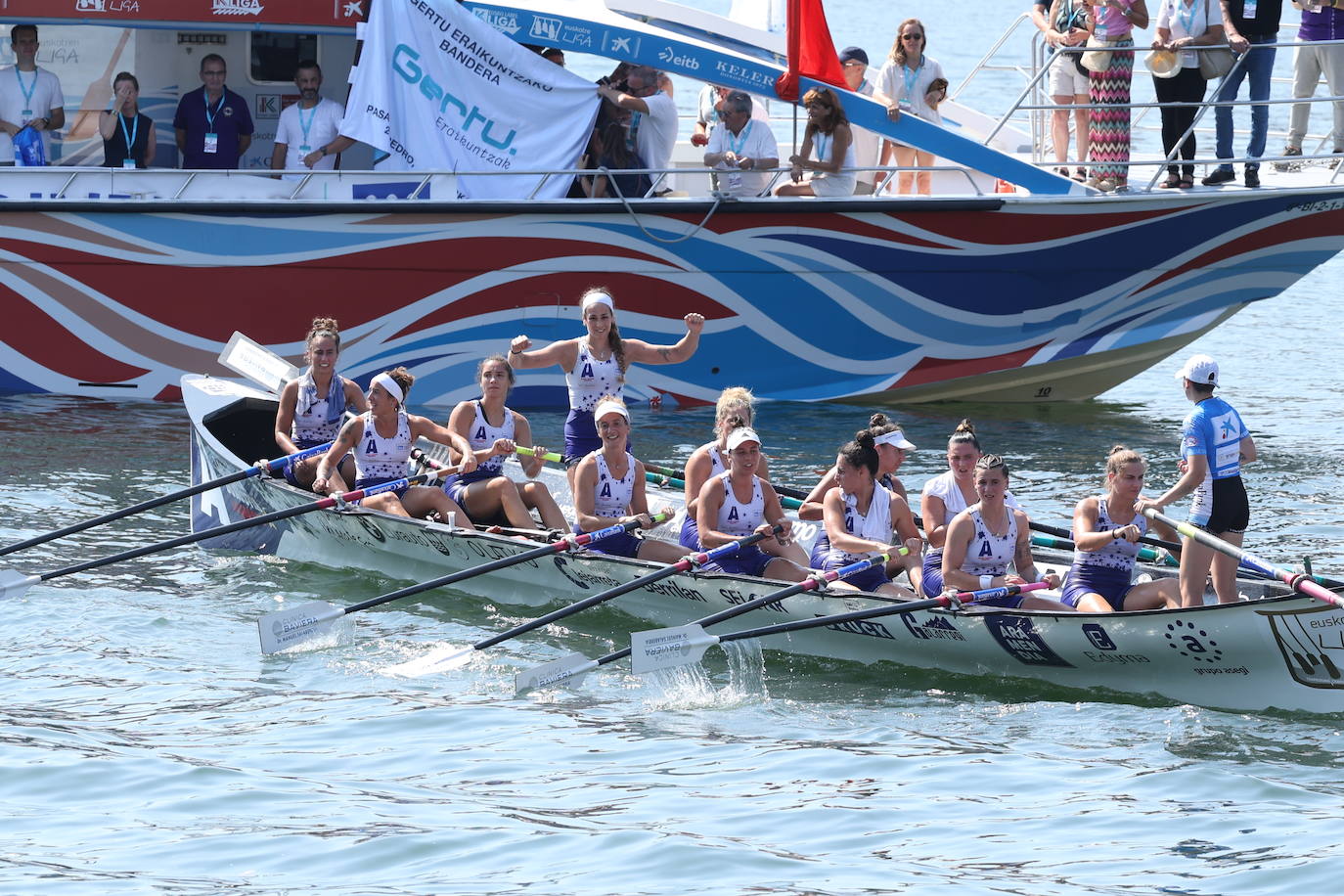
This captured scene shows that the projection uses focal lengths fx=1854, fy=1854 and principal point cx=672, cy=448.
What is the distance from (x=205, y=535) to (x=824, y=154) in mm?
6682

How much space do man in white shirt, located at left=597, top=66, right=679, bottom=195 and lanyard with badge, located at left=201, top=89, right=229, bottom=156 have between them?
11.3 ft

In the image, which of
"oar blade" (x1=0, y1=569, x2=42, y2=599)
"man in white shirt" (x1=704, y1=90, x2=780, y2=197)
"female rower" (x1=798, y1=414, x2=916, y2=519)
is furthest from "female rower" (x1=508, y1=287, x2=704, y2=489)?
"oar blade" (x1=0, y1=569, x2=42, y2=599)

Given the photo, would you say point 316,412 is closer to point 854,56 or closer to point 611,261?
point 611,261

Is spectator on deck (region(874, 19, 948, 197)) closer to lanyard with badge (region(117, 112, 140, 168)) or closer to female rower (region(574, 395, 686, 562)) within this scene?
female rower (region(574, 395, 686, 562))

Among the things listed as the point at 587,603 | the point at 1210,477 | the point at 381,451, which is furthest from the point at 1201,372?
the point at 381,451

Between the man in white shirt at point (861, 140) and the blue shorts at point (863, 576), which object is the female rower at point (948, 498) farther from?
the man in white shirt at point (861, 140)

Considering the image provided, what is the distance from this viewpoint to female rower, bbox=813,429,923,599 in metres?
11.3

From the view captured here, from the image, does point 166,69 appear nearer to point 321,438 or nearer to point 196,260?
point 196,260

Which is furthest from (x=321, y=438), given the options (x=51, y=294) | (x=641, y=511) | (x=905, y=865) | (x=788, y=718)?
(x=905, y=865)

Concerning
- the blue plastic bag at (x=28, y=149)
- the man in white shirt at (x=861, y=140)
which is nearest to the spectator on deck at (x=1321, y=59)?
the man in white shirt at (x=861, y=140)

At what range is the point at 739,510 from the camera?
39.0 feet

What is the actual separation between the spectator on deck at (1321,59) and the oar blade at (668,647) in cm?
880

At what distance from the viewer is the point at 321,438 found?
1415 centimetres

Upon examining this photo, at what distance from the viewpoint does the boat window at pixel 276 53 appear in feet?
57.2
